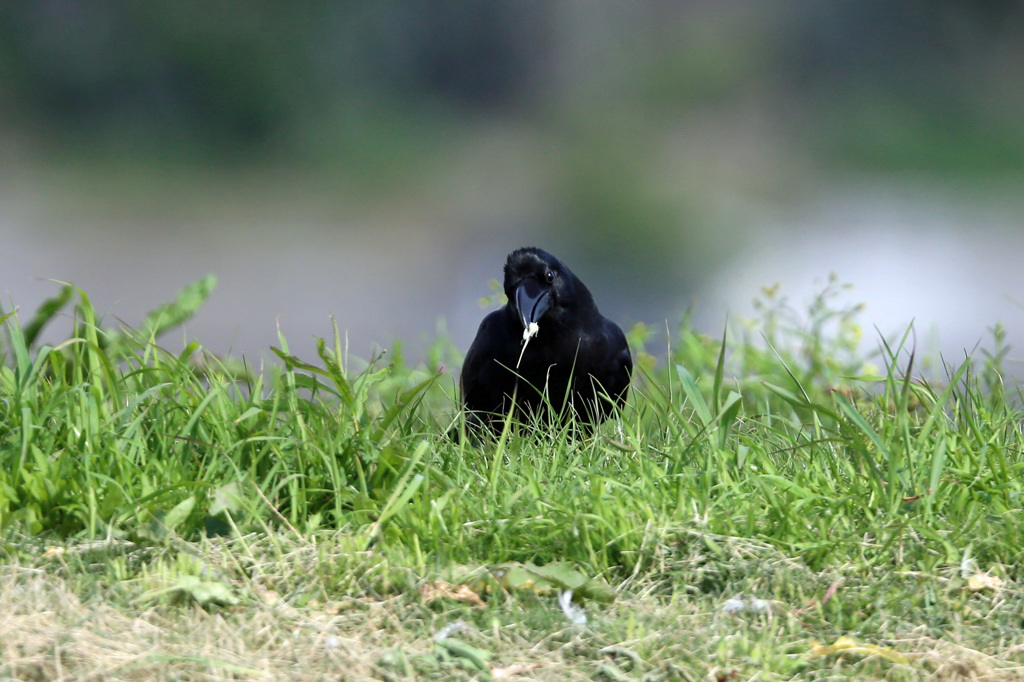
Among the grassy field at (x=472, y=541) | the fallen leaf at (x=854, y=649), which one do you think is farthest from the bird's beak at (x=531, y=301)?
the fallen leaf at (x=854, y=649)

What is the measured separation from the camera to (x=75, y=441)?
2.63m

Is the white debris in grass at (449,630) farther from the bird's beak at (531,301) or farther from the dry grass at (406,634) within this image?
the bird's beak at (531,301)

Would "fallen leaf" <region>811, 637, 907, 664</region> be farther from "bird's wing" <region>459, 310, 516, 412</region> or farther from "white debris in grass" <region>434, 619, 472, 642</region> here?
"bird's wing" <region>459, 310, 516, 412</region>

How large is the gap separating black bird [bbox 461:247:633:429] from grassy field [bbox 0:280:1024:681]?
0.83 metres

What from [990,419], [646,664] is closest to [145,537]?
[646,664]

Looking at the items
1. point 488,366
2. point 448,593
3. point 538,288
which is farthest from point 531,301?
point 448,593

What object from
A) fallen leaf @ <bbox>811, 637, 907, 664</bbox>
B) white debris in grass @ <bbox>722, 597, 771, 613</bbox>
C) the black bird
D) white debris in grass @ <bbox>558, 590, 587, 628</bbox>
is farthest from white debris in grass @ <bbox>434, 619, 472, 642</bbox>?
the black bird

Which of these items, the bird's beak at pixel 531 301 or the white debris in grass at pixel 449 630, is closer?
the white debris in grass at pixel 449 630

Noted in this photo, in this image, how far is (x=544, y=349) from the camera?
12.5 ft

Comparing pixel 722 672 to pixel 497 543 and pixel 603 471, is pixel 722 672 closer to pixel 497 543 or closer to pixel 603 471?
pixel 497 543

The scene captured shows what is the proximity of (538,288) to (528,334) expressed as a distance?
0.22m

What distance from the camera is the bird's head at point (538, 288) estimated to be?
3656mm

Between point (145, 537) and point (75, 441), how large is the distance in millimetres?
436

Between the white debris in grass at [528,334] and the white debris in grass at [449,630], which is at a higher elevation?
the white debris in grass at [528,334]
